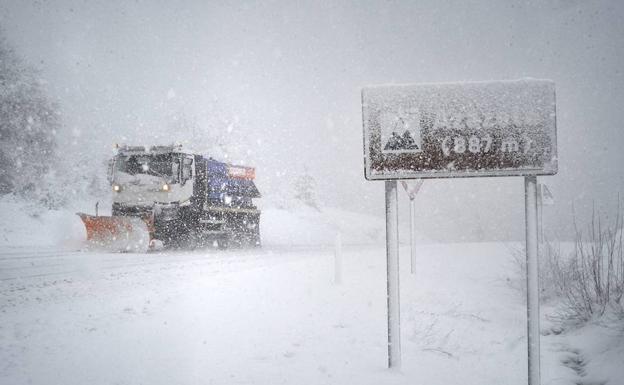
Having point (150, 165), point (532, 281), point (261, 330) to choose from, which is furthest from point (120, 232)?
point (532, 281)

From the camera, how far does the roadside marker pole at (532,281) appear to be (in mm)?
3186

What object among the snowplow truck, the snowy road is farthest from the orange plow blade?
the snowy road

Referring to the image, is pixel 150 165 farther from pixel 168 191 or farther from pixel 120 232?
pixel 120 232

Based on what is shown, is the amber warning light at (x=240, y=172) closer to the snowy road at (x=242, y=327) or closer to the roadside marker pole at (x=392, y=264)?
the snowy road at (x=242, y=327)

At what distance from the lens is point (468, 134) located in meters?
3.39

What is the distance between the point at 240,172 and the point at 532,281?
1634cm

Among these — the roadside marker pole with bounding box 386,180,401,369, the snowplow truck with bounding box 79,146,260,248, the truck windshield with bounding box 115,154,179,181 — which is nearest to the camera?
the roadside marker pole with bounding box 386,180,401,369

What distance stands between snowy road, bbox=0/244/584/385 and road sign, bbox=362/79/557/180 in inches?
73.2

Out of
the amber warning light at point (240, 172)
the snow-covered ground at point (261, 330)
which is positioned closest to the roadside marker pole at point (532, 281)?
the snow-covered ground at point (261, 330)

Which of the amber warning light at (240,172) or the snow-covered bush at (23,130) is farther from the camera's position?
the snow-covered bush at (23,130)

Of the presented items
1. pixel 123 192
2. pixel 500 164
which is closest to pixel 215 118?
pixel 123 192

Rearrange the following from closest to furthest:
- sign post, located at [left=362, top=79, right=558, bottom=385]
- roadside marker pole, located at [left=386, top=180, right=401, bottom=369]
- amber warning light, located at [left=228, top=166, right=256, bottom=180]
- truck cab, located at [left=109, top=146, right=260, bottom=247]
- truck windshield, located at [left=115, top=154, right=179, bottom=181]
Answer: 1. sign post, located at [left=362, top=79, right=558, bottom=385]
2. roadside marker pole, located at [left=386, top=180, right=401, bottom=369]
3. truck cab, located at [left=109, top=146, right=260, bottom=247]
4. truck windshield, located at [left=115, top=154, right=179, bottom=181]
5. amber warning light, located at [left=228, top=166, right=256, bottom=180]

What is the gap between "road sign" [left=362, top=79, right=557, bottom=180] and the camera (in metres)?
3.30

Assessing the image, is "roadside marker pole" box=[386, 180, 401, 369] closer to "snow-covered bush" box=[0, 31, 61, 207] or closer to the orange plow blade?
the orange plow blade
